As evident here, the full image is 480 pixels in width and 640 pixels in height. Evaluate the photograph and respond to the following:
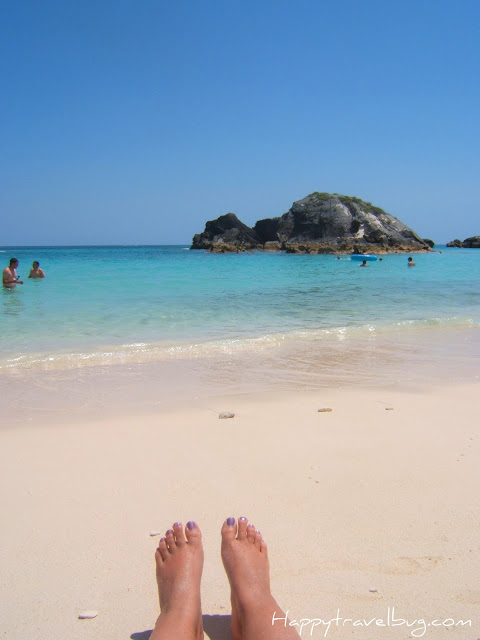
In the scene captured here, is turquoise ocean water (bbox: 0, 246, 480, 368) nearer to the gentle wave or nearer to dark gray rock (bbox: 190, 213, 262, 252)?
the gentle wave

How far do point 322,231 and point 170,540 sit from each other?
196 ft

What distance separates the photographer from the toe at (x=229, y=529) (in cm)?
233

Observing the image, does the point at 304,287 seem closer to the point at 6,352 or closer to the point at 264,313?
the point at 264,313

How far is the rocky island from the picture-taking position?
2194 inches

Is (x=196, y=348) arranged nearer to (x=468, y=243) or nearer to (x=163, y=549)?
(x=163, y=549)

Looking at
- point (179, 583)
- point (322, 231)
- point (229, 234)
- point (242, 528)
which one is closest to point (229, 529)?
point (242, 528)

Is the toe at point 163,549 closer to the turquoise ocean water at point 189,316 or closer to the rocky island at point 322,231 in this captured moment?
the turquoise ocean water at point 189,316

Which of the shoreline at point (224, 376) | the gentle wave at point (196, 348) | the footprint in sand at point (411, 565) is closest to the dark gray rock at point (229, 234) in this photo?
the gentle wave at point (196, 348)

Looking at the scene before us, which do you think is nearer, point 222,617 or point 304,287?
point 222,617

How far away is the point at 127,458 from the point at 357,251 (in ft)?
164

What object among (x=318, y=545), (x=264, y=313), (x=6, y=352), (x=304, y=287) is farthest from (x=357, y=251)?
(x=318, y=545)

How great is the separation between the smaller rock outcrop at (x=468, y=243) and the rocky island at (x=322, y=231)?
24799 millimetres

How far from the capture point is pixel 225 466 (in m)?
3.19

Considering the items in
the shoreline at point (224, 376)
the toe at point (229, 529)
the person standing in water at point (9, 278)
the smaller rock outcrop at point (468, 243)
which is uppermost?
the smaller rock outcrop at point (468, 243)
